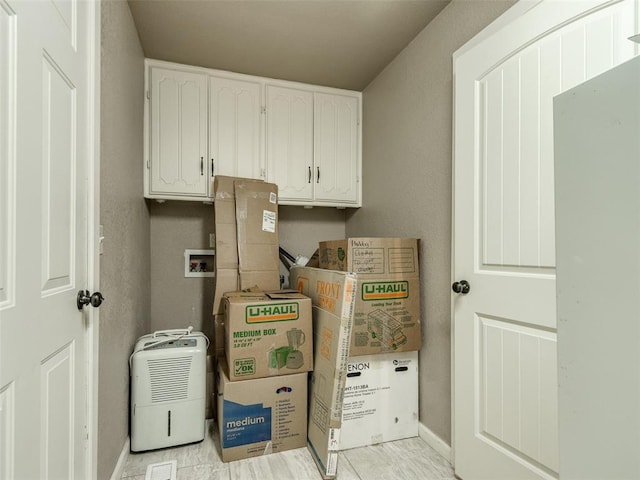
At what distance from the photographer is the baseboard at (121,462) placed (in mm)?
1572

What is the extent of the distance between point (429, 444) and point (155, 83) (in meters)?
2.96

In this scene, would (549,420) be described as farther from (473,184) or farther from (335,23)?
(335,23)

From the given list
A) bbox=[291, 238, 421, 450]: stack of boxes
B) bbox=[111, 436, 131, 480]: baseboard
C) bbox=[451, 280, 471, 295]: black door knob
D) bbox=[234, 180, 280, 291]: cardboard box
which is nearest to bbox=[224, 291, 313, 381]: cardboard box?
bbox=[291, 238, 421, 450]: stack of boxes

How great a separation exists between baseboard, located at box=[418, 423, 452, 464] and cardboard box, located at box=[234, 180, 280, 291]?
1285 millimetres

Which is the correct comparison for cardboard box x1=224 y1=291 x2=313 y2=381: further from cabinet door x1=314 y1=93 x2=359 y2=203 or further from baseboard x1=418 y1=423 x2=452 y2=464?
cabinet door x1=314 y1=93 x2=359 y2=203

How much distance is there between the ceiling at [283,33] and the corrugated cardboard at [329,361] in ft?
4.91

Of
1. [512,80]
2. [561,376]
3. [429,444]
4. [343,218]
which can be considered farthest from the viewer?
[343,218]

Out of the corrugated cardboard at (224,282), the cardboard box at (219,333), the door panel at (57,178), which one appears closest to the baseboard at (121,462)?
the cardboard box at (219,333)

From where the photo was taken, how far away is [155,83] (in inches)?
92.0

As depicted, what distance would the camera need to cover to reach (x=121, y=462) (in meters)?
1.68

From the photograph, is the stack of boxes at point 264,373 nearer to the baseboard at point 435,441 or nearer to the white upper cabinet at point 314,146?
the baseboard at point 435,441

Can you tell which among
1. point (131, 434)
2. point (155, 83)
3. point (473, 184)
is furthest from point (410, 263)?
point (155, 83)

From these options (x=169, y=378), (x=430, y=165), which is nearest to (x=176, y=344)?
(x=169, y=378)

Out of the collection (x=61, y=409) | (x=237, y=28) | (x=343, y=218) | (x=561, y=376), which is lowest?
(x=61, y=409)
